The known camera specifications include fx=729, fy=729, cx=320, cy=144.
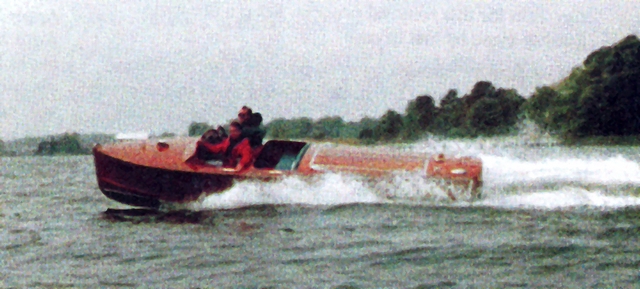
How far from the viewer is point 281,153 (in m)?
12.3

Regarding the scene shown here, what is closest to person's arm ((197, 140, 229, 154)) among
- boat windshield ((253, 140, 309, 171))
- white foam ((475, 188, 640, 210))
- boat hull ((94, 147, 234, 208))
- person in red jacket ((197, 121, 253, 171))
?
person in red jacket ((197, 121, 253, 171))

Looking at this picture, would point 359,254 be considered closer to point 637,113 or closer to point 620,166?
point 620,166

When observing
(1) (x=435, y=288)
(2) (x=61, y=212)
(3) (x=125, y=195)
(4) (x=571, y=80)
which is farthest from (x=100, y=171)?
(4) (x=571, y=80)

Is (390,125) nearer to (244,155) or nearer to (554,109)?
(554,109)

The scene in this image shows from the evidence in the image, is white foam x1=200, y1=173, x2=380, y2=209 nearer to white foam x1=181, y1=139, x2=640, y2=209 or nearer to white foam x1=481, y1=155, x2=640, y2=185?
white foam x1=181, y1=139, x2=640, y2=209

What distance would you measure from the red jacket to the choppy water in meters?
0.37

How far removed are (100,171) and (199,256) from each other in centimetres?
439

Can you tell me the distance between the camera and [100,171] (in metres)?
11.5

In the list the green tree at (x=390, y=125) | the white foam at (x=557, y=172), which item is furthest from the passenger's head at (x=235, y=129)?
the green tree at (x=390, y=125)

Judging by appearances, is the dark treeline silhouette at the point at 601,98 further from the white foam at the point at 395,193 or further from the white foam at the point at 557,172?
the white foam at the point at 395,193

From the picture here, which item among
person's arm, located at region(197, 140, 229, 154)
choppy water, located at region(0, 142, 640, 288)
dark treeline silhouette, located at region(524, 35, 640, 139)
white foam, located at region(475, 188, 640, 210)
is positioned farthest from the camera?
dark treeline silhouette, located at region(524, 35, 640, 139)

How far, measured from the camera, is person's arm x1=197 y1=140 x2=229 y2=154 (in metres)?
11.4

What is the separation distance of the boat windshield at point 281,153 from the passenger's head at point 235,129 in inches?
23.2

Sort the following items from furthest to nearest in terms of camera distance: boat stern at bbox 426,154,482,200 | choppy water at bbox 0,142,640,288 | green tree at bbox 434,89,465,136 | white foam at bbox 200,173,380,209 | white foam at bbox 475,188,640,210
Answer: green tree at bbox 434,89,465,136, white foam at bbox 200,173,380,209, boat stern at bbox 426,154,482,200, white foam at bbox 475,188,640,210, choppy water at bbox 0,142,640,288
